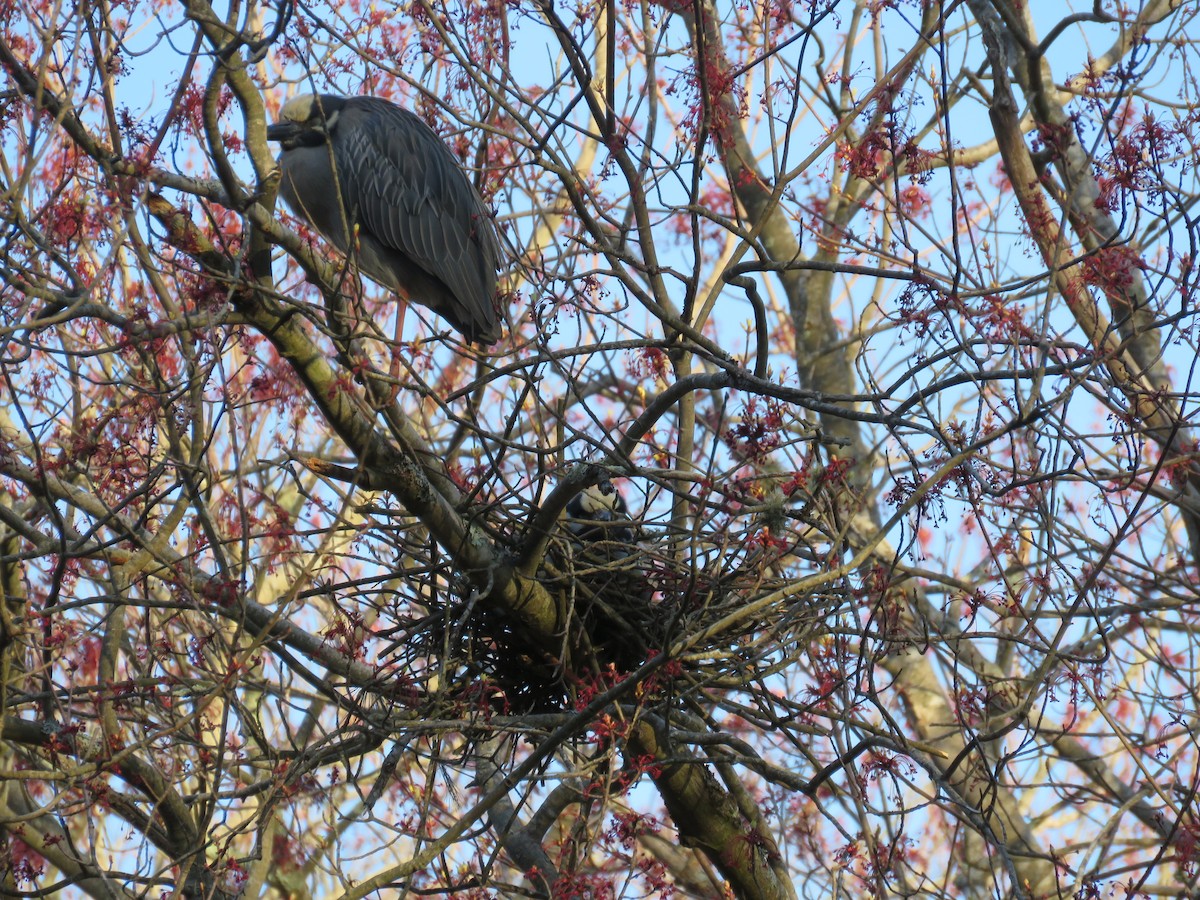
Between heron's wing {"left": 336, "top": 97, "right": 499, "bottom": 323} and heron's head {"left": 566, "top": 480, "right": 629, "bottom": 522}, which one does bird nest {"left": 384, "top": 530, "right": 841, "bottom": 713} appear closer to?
heron's head {"left": 566, "top": 480, "right": 629, "bottom": 522}

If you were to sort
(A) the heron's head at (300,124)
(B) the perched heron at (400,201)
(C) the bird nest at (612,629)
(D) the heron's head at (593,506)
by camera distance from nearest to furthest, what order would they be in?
(C) the bird nest at (612,629) < (D) the heron's head at (593,506) < (B) the perched heron at (400,201) < (A) the heron's head at (300,124)

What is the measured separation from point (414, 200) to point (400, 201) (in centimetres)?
7

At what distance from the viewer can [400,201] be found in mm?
5902

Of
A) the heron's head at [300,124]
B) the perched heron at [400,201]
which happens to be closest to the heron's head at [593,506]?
the perched heron at [400,201]

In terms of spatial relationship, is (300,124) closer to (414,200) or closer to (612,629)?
(414,200)

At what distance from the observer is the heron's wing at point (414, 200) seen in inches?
230

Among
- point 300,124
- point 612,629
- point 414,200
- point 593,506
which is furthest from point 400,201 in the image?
point 612,629

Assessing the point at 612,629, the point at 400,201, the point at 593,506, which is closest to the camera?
the point at 612,629

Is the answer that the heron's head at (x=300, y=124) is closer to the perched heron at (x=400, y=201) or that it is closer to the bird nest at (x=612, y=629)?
the perched heron at (x=400, y=201)

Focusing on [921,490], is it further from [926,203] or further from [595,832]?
[926,203]

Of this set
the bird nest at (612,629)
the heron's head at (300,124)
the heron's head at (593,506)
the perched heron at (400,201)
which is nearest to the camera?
the bird nest at (612,629)

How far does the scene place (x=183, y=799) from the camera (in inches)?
162

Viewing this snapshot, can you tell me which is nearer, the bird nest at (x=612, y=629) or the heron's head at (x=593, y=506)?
the bird nest at (x=612, y=629)

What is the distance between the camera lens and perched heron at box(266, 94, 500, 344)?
582 centimetres
